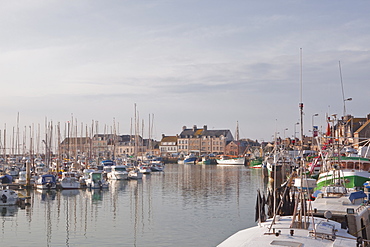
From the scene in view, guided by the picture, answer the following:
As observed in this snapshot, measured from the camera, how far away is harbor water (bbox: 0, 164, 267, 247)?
36406 millimetres

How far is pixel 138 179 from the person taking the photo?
95.5 m

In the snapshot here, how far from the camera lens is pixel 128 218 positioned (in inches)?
1820

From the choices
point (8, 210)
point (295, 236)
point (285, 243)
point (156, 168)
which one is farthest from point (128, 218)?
point (156, 168)

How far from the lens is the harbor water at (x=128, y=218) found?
36.4m

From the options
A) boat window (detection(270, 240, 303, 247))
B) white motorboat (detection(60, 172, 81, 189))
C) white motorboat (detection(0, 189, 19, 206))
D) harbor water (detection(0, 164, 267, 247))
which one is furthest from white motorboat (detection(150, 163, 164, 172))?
boat window (detection(270, 240, 303, 247))

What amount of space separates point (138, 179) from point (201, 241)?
61.4m

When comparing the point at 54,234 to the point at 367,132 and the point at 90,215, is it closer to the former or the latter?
the point at 90,215

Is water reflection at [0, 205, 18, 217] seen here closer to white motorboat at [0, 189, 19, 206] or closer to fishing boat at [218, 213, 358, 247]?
white motorboat at [0, 189, 19, 206]

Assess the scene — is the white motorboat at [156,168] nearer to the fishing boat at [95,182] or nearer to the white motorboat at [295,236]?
the fishing boat at [95,182]

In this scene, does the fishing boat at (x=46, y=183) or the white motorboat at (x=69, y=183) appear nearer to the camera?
the fishing boat at (x=46, y=183)

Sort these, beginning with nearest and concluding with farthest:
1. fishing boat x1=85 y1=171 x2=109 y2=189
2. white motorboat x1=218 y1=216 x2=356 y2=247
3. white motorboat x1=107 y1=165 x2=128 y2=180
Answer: white motorboat x1=218 y1=216 x2=356 y2=247 → fishing boat x1=85 y1=171 x2=109 y2=189 → white motorboat x1=107 y1=165 x2=128 y2=180

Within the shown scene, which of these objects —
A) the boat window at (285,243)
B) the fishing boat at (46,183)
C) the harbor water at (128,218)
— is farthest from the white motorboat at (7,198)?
the boat window at (285,243)

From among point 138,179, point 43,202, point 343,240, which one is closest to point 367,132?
point 138,179

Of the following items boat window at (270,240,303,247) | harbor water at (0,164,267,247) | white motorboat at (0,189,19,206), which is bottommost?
harbor water at (0,164,267,247)
